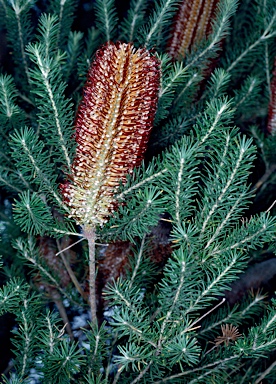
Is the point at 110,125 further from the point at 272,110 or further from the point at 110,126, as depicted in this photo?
the point at 272,110

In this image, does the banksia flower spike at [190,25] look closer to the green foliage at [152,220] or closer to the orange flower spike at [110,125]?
the green foliage at [152,220]

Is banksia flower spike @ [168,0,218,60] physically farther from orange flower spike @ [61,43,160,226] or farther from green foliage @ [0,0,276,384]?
orange flower spike @ [61,43,160,226]

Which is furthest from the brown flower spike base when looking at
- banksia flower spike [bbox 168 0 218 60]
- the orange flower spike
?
banksia flower spike [bbox 168 0 218 60]

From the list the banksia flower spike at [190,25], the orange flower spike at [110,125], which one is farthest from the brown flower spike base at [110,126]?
the banksia flower spike at [190,25]

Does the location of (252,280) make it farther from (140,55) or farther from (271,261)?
(140,55)

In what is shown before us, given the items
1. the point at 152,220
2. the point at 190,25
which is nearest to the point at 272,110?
the point at 190,25

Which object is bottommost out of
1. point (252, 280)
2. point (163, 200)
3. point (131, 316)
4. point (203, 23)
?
point (252, 280)

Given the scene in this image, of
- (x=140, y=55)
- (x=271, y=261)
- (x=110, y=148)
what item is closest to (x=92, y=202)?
(x=110, y=148)
